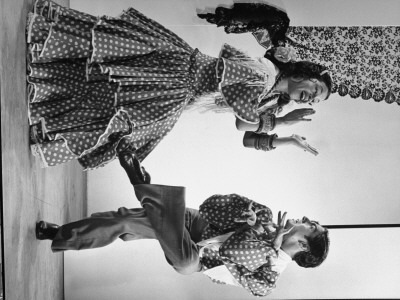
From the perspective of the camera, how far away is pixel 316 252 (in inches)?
127

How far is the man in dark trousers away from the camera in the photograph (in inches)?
109

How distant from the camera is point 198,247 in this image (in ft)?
10.5

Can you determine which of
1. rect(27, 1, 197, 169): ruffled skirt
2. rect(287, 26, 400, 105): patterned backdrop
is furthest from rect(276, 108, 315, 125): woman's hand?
rect(287, 26, 400, 105): patterned backdrop

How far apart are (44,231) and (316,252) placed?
1515mm

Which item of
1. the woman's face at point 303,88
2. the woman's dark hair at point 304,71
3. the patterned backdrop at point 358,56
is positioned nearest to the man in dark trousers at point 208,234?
the woman's face at point 303,88

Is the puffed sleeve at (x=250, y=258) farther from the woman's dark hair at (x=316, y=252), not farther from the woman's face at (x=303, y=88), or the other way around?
the woman's face at (x=303, y=88)

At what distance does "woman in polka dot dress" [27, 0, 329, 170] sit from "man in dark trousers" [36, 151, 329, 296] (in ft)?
0.72

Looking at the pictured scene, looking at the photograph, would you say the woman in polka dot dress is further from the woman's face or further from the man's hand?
the man's hand

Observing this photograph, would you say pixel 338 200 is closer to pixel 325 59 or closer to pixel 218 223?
pixel 325 59

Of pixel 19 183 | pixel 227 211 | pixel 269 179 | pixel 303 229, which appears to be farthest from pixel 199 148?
pixel 19 183

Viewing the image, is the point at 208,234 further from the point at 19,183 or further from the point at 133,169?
the point at 19,183

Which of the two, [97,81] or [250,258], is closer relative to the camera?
[97,81]

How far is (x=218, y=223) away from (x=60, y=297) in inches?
63.3

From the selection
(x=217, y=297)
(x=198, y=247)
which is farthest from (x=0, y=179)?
(x=217, y=297)
